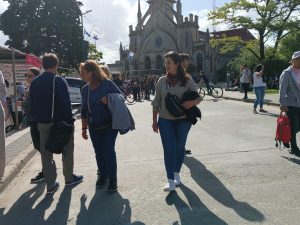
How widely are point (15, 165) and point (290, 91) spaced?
5060 mm

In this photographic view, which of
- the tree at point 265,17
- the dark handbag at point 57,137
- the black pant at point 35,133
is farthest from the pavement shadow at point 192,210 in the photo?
the tree at point 265,17

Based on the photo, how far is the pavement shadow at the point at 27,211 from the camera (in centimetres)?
516

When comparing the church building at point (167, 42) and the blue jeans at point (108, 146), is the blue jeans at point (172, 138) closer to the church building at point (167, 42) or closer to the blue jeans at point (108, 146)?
the blue jeans at point (108, 146)

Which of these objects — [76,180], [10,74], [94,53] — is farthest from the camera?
[94,53]

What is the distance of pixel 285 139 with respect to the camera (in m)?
8.12

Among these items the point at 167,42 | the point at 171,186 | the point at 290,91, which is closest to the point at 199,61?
the point at 167,42

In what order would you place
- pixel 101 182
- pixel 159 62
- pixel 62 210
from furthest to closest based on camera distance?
1. pixel 159 62
2. pixel 101 182
3. pixel 62 210

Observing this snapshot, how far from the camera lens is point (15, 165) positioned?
7.97 meters

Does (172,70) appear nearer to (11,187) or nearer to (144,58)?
(11,187)

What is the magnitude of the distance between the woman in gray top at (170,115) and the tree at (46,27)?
A: 5079cm

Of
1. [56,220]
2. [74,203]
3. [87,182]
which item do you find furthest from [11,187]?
[56,220]

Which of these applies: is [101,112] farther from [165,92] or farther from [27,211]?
[27,211]

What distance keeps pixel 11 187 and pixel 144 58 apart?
8460cm

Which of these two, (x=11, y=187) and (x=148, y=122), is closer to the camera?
(x=11, y=187)
